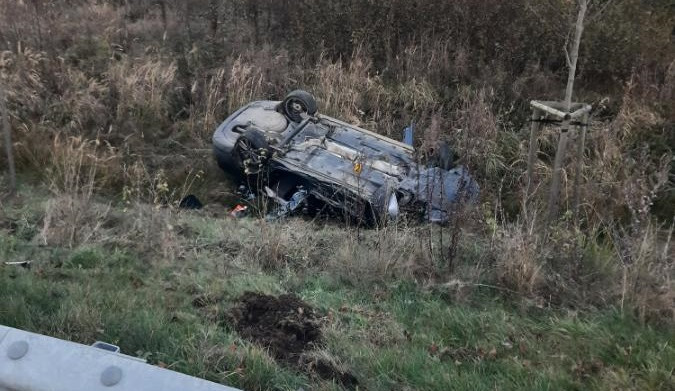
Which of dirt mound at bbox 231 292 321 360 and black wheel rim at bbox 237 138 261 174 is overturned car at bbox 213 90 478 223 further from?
dirt mound at bbox 231 292 321 360

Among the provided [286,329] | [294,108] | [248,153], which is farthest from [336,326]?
[294,108]

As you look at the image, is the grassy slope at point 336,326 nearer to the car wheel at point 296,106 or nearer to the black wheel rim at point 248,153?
the black wheel rim at point 248,153

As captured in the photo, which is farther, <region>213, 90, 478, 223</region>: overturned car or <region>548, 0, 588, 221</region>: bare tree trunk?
<region>213, 90, 478, 223</region>: overturned car

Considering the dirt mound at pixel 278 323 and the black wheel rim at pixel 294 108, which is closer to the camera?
the dirt mound at pixel 278 323

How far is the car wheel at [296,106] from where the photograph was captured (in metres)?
8.09

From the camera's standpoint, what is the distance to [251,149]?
7070 millimetres

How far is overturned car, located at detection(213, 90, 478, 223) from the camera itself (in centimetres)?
629

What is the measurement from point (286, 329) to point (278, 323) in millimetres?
80

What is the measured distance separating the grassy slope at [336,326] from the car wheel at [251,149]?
2041 mm

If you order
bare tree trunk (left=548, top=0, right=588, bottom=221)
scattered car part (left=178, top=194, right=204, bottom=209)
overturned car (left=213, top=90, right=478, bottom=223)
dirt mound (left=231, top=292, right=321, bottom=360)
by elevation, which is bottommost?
scattered car part (left=178, top=194, right=204, bottom=209)

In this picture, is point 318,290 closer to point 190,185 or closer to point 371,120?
point 190,185

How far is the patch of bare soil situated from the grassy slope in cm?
8

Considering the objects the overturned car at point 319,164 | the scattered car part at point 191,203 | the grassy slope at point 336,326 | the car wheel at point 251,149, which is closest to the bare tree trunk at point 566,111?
the overturned car at point 319,164

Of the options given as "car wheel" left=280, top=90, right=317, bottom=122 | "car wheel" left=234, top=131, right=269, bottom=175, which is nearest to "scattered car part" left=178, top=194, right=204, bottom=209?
"car wheel" left=234, top=131, right=269, bottom=175
